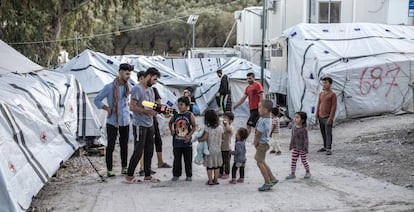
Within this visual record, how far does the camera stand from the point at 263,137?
303 inches

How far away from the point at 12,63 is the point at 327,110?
21.0 feet

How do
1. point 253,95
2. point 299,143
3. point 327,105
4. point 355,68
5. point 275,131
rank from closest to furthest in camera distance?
1. point 299,143
2. point 327,105
3. point 275,131
4. point 253,95
5. point 355,68

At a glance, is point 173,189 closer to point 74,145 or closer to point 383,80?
point 74,145

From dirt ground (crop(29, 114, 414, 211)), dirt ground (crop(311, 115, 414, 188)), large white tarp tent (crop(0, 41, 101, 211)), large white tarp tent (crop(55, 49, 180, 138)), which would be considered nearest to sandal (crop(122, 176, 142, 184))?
dirt ground (crop(29, 114, 414, 211))

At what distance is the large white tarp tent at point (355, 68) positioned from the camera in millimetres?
15961

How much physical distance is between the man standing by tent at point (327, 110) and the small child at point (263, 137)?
11.9 feet

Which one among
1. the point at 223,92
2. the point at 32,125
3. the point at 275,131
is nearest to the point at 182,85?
the point at 223,92

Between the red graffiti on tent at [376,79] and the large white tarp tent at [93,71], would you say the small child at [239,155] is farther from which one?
the red graffiti on tent at [376,79]

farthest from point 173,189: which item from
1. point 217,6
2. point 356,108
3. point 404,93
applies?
point 217,6

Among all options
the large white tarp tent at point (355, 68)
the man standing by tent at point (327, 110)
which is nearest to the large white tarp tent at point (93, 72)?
the large white tarp tent at point (355, 68)

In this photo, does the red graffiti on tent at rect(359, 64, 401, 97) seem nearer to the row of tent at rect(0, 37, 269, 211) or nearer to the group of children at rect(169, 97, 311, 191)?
the row of tent at rect(0, 37, 269, 211)

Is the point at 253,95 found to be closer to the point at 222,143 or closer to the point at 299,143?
the point at 299,143

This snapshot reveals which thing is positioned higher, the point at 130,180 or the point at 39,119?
the point at 39,119

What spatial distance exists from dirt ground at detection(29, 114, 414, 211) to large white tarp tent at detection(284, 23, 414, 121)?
2851mm
